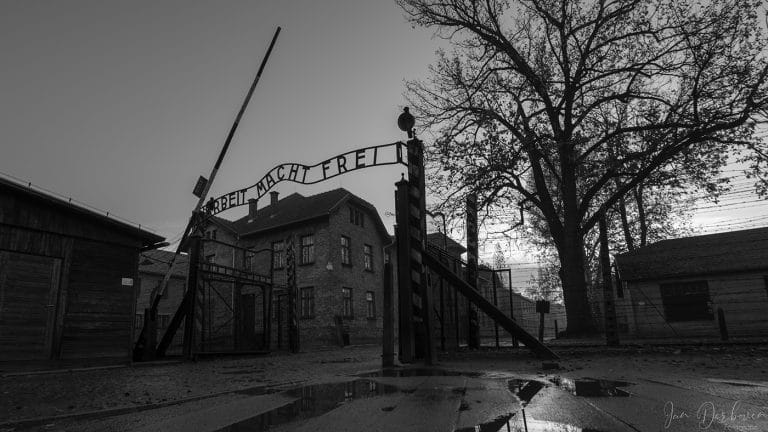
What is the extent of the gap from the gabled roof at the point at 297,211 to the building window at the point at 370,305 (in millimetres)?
5309

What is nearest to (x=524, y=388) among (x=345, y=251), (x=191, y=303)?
(x=191, y=303)

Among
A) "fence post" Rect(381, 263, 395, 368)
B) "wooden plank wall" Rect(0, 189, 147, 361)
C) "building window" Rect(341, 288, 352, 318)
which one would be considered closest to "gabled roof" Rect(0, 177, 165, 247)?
"wooden plank wall" Rect(0, 189, 147, 361)

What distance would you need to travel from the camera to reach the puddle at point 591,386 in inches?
163

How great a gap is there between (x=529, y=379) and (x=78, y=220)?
11.4 m

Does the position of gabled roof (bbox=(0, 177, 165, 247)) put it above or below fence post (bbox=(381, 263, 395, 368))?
above

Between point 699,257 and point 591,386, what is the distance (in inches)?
919

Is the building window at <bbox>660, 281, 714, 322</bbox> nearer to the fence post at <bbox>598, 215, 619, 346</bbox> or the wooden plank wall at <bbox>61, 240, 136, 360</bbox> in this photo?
the fence post at <bbox>598, 215, 619, 346</bbox>

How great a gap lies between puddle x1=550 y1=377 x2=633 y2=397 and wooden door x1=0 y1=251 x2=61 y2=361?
11.3m

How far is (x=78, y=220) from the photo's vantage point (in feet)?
38.5

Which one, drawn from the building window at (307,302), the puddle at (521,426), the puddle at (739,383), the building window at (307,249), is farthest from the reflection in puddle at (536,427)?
the building window at (307,249)

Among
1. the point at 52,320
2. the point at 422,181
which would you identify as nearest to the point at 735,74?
the point at 422,181

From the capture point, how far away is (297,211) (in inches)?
1216

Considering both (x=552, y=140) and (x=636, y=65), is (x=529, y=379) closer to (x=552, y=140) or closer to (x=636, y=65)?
(x=552, y=140)

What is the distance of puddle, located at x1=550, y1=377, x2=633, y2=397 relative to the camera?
4.14 m
